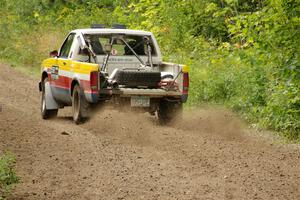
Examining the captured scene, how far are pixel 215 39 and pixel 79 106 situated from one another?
9.70 meters

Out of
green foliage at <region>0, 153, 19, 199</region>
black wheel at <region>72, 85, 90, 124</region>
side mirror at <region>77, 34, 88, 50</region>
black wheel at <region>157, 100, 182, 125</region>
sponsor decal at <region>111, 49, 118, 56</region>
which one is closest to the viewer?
green foliage at <region>0, 153, 19, 199</region>

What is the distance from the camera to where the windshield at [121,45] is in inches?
586

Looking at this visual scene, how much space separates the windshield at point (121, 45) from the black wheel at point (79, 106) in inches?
36.3

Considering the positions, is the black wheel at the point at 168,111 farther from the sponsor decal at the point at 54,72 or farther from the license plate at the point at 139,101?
the sponsor decal at the point at 54,72

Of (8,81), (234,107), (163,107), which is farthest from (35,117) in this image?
(8,81)

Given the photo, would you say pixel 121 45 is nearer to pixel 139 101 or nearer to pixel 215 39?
pixel 139 101

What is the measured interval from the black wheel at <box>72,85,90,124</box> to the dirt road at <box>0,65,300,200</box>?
178 mm

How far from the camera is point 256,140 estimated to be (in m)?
12.8

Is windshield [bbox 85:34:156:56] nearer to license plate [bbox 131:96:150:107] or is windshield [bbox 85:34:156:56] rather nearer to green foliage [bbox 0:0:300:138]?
license plate [bbox 131:96:150:107]

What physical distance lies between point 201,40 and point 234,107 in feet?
22.0

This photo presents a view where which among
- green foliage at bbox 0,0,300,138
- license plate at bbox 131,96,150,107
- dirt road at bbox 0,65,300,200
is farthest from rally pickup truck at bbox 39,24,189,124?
green foliage at bbox 0,0,300,138

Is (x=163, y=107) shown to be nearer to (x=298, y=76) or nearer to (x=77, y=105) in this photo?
(x=77, y=105)

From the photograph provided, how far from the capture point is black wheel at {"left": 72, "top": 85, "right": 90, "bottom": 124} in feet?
46.2

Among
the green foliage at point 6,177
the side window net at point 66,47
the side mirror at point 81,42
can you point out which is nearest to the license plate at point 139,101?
the side mirror at point 81,42
